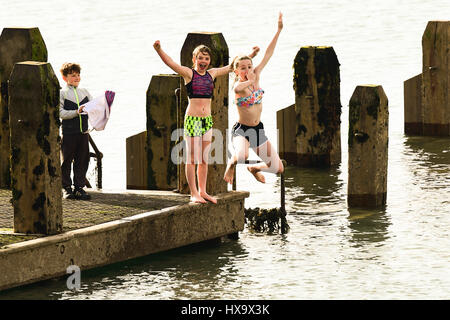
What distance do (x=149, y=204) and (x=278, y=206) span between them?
123 inches

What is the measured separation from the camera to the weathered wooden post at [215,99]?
1703cm

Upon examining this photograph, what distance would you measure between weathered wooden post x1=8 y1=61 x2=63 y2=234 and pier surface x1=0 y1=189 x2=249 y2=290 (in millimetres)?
217

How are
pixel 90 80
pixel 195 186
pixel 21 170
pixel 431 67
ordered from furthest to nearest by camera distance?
pixel 90 80 → pixel 431 67 → pixel 195 186 → pixel 21 170

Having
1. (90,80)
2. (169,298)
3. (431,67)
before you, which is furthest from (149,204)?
(90,80)

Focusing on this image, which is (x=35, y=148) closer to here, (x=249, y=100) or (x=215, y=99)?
(x=215, y=99)

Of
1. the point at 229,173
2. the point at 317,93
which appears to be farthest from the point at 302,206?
the point at 229,173

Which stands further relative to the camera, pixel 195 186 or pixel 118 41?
pixel 118 41

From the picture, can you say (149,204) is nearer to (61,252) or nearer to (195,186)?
(195,186)

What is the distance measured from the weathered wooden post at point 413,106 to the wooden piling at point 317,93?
2981 millimetres

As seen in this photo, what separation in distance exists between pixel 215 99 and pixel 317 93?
501 centimetres

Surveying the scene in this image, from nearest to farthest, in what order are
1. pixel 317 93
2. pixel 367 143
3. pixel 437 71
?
pixel 367 143 → pixel 317 93 → pixel 437 71

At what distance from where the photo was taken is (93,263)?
15883 millimetres

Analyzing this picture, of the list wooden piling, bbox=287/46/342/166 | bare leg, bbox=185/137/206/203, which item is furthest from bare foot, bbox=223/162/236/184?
wooden piling, bbox=287/46/342/166

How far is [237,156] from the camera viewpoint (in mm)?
17031
